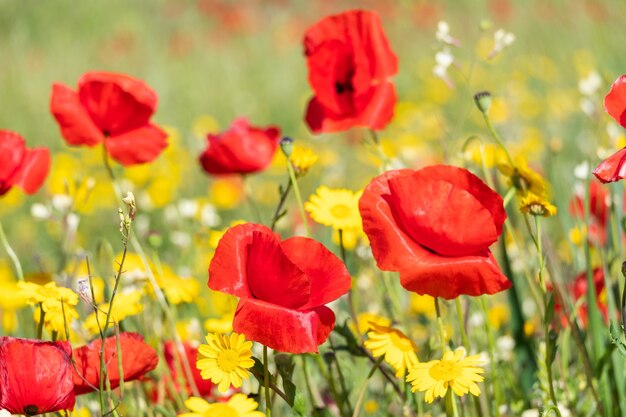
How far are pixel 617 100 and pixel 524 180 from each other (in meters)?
0.21

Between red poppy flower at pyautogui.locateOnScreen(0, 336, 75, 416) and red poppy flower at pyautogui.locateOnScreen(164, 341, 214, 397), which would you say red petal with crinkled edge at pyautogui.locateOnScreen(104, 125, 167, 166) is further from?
red poppy flower at pyautogui.locateOnScreen(0, 336, 75, 416)

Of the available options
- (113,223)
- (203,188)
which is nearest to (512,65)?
(203,188)

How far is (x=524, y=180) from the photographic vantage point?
0.99 m

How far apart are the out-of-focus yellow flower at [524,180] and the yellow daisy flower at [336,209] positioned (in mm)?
175

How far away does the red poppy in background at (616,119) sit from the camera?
740mm

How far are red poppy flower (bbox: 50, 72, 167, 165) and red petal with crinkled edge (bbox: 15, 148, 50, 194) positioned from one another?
2.7 inches

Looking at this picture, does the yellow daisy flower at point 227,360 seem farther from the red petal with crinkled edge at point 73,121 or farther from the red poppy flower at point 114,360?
the red petal with crinkled edge at point 73,121

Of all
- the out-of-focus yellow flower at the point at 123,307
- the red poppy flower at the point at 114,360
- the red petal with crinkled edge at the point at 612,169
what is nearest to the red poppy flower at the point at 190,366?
the out-of-focus yellow flower at the point at 123,307

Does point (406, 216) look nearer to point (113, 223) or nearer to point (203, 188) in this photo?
point (113, 223)

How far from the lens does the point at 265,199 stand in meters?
3.22

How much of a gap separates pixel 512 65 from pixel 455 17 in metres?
2.78

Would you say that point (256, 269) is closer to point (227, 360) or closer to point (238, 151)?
point (227, 360)

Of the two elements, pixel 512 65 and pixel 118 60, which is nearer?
pixel 512 65

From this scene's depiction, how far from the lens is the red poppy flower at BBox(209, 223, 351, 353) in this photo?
0.76 m
